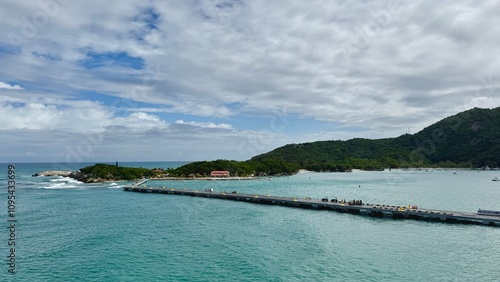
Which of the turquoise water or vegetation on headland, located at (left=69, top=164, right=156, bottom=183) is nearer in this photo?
the turquoise water

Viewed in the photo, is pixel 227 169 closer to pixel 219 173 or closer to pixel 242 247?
pixel 219 173

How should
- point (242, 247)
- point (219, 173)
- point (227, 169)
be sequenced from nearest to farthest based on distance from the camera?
point (242, 247) < point (219, 173) < point (227, 169)

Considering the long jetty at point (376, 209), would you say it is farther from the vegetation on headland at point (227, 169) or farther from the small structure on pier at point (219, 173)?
the vegetation on headland at point (227, 169)

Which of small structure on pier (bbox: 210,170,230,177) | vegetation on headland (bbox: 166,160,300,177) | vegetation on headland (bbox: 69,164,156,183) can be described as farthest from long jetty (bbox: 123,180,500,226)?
vegetation on headland (bbox: 166,160,300,177)

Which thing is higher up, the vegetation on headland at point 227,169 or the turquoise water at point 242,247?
the vegetation on headland at point 227,169

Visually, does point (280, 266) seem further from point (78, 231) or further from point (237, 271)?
point (78, 231)

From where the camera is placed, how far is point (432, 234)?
147 feet

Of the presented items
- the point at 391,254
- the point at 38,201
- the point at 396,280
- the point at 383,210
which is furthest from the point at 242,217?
the point at 38,201

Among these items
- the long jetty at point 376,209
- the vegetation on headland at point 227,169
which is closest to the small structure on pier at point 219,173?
the vegetation on headland at point 227,169

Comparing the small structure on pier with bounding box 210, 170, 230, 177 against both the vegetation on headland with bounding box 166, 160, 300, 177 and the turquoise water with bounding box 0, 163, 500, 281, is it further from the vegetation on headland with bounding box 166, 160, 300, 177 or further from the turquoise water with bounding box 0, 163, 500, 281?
the turquoise water with bounding box 0, 163, 500, 281

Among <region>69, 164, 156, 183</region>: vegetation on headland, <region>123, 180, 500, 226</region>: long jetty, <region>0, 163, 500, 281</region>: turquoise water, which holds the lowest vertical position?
<region>0, 163, 500, 281</region>: turquoise water

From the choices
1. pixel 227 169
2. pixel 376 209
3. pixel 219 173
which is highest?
pixel 227 169

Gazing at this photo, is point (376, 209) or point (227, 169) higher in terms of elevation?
point (227, 169)

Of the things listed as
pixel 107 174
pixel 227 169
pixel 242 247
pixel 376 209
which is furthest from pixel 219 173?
pixel 242 247
